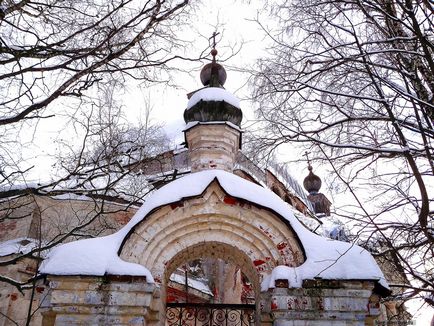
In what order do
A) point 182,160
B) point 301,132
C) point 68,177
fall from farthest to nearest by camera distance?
1. point 182,160
2. point 68,177
3. point 301,132

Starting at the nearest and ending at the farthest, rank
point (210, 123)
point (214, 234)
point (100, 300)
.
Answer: point (100, 300), point (214, 234), point (210, 123)

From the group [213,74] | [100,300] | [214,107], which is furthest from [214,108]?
[100,300]

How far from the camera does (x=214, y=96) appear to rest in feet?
22.3

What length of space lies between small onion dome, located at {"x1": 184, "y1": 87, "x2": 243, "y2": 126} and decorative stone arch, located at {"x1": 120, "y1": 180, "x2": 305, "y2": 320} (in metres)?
1.83

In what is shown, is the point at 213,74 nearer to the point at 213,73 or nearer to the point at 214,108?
the point at 213,73

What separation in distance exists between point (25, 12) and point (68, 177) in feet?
8.02

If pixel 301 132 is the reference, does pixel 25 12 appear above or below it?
above

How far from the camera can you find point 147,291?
4.67m

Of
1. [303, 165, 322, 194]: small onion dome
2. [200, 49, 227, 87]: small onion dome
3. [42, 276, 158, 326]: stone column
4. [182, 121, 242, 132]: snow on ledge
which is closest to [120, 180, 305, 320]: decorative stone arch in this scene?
[42, 276, 158, 326]: stone column

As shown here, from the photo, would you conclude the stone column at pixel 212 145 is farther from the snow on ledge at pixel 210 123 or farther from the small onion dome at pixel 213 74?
the small onion dome at pixel 213 74

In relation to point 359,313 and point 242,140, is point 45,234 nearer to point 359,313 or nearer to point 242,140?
point 242,140

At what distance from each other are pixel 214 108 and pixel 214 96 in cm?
19

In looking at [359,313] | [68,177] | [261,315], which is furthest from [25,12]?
[359,313]

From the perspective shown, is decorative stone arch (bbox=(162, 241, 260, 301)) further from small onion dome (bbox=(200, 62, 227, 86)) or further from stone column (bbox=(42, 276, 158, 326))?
small onion dome (bbox=(200, 62, 227, 86))
